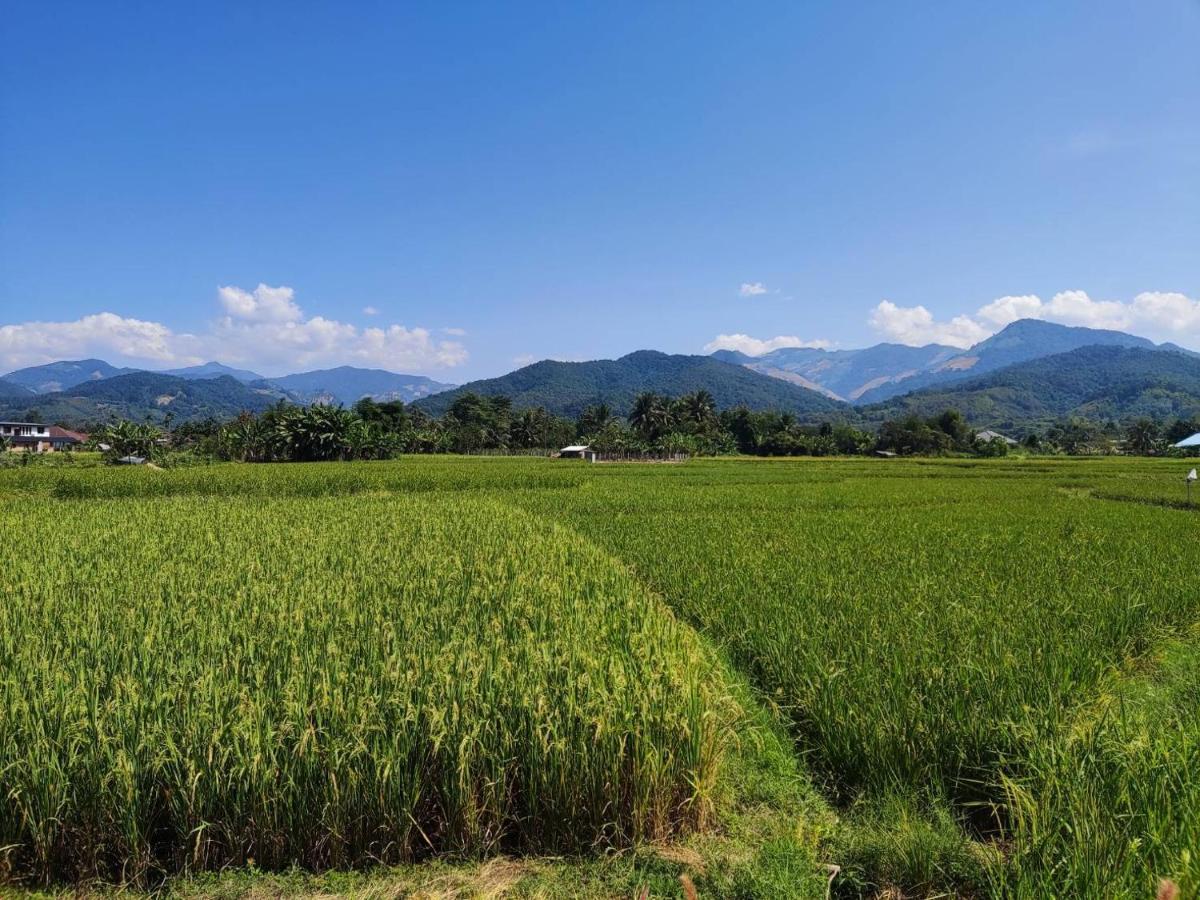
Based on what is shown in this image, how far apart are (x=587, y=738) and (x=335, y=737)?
1501 mm

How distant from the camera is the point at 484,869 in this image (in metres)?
3.50

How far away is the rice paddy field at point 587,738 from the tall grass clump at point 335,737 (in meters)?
0.02

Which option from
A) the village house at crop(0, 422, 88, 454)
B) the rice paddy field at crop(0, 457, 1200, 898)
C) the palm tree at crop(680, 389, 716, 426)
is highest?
the palm tree at crop(680, 389, 716, 426)

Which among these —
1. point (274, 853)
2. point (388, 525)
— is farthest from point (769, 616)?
point (388, 525)

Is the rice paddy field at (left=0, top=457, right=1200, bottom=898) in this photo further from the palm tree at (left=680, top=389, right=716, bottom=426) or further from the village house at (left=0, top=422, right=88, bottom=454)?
the village house at (left=0, top=422, right=88, bottom=454)

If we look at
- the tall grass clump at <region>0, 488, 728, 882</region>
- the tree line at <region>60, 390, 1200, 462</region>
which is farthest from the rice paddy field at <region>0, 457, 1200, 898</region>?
the tree line at <region>60, 390, 1200, 462</region>

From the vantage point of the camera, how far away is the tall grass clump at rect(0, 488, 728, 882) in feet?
11.2

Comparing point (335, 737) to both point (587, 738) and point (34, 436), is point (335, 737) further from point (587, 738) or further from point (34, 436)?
point (34, 436)

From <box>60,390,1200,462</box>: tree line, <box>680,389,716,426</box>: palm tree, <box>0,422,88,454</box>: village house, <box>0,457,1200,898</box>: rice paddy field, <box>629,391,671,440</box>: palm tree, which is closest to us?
<box>0,457,1200,898</box>: rice paddy field

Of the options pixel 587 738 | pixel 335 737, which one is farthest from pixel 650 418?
pixel 335 737

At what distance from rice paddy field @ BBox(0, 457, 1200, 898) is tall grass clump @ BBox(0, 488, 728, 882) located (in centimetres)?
2

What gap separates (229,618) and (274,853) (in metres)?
3.02

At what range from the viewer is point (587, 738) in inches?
149

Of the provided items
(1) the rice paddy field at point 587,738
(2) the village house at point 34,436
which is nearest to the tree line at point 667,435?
(2) the village house at point 34,436
